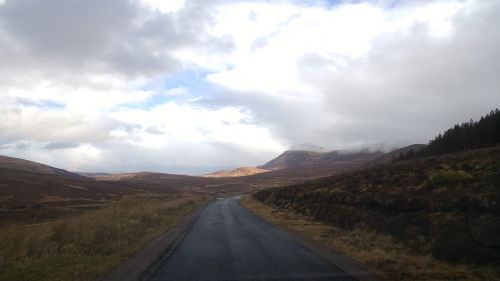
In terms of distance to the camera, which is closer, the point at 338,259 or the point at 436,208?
the point at 338,259

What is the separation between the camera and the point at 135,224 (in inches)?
1014

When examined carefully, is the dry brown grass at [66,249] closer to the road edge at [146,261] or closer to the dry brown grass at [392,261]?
the road edge at [146,261]

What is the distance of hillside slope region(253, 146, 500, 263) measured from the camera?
13859mm

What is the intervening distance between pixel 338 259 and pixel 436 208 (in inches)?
239

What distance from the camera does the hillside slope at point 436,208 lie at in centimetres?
1386

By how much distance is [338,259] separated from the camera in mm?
14375

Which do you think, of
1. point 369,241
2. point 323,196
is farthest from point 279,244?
point 323,196

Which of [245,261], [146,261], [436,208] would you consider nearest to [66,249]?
[146,261]

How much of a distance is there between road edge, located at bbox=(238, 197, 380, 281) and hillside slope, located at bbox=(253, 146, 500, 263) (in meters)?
2.61

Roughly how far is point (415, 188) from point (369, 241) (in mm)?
6397

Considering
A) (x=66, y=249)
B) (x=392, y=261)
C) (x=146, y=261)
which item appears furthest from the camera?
(x=66, y=249)

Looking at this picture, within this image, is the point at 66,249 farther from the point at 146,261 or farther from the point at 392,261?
the point at 392,261

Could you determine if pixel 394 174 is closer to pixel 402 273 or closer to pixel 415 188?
pixel 415 188

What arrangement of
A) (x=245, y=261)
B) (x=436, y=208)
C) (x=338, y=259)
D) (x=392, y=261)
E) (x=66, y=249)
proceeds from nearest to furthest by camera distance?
1. (x=392, y=261)
2. (x=245, y=261)
3. (x=338, y=259)
4. (x=66, y=249)
5. (x=436, y=208)
